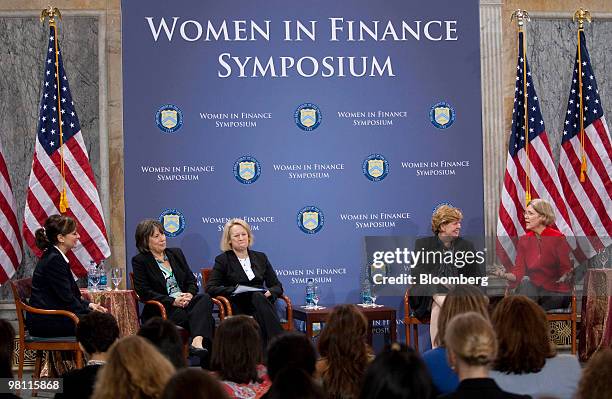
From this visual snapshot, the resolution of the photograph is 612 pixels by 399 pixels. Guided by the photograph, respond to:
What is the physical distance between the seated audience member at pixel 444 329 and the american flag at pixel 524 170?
363 cm

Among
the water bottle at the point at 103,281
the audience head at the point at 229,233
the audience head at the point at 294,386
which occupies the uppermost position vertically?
the audience head at the point at 229,233

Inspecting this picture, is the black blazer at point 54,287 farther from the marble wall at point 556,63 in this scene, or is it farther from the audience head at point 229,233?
the marble wall at point 556,63

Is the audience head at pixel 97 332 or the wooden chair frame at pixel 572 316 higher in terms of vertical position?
the audience head at pixel 97 332

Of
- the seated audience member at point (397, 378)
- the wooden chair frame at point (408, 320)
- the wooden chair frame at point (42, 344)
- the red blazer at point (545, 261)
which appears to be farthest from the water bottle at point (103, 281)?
the seated audience member at point (397, 378)

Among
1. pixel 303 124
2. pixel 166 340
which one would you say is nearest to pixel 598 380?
pixel 166 340

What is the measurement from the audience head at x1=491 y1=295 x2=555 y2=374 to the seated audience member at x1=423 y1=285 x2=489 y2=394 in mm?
247

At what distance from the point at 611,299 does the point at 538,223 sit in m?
0.80

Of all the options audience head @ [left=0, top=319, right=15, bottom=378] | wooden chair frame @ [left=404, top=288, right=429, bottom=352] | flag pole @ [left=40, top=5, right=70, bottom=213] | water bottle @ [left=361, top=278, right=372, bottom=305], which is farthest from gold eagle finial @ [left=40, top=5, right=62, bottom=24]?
audience head @ [left=0, top=319, right=15, bottom=378]

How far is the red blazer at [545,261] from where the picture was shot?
7160 millimetres

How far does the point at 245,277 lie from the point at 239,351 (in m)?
3.63

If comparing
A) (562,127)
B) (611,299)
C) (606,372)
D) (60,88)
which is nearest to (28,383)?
(60,88)

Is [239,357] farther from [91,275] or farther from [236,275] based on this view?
[91,275]

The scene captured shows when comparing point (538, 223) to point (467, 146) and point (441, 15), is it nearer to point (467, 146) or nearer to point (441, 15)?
point (467, 146)

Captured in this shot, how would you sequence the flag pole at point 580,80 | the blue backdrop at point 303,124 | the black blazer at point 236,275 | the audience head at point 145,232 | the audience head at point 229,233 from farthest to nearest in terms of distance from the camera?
the flag pole at point 580,80, the blue backdrop at point 303,124, the audience head at point 229,233, the black blazer at point 236,275, the audience head at point 145,232
